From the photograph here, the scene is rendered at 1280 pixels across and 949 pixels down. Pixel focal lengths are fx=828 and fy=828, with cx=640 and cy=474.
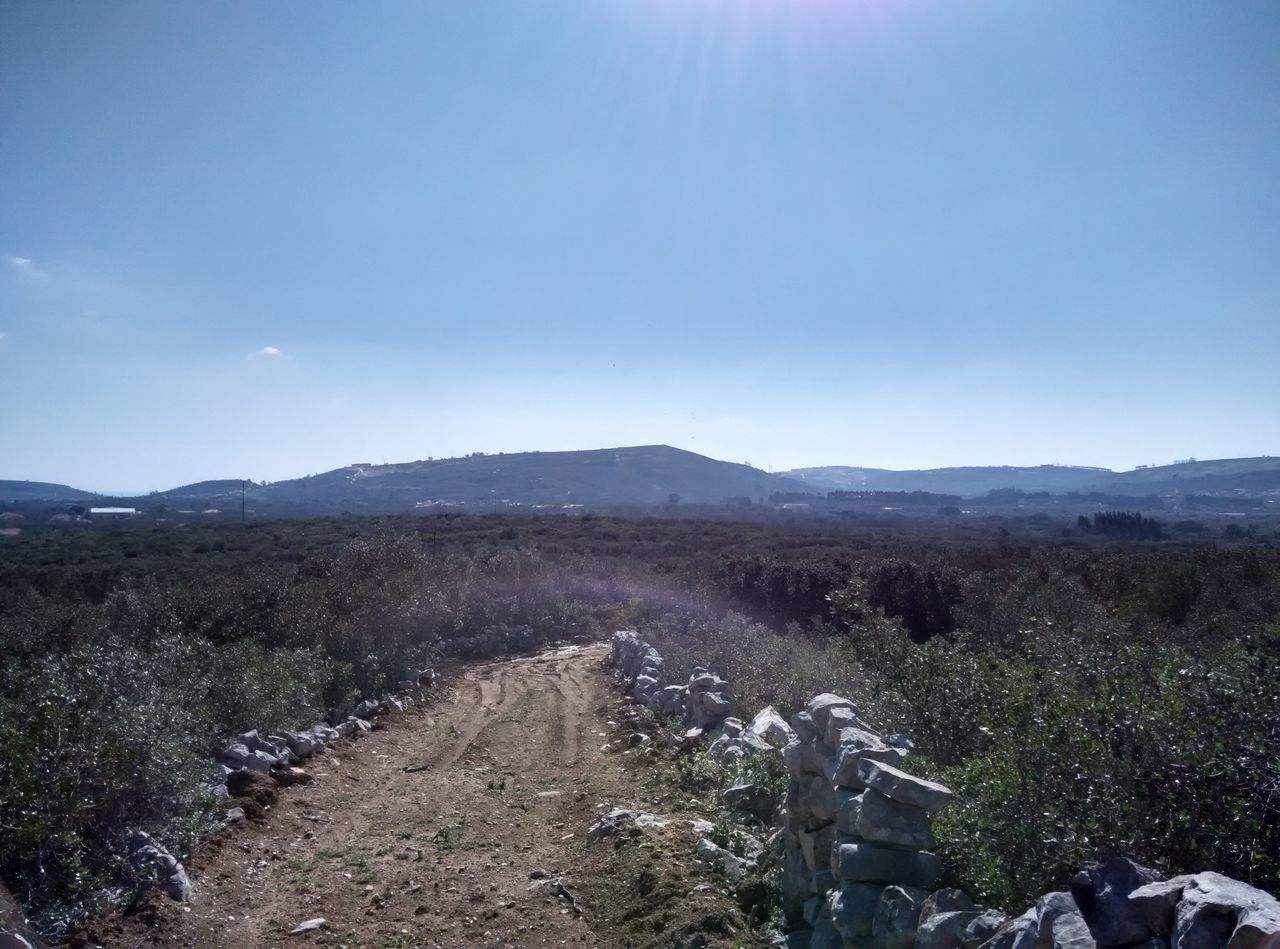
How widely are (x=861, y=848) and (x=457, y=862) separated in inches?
158

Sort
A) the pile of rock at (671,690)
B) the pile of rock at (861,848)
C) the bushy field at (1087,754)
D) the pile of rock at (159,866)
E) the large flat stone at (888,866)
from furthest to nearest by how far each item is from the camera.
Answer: the pile of rock at (671,690)
the pile of rock at (159,866)
the large flat stone at (888,866)
the pile of rock at (861,848)
the bushy field at (1087,754)

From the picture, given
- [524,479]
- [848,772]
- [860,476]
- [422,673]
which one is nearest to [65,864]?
[848,772]

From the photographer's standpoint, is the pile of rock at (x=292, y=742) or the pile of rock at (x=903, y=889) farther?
the pile of rock at (x=292, y=742)

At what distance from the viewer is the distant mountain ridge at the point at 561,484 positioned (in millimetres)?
103938

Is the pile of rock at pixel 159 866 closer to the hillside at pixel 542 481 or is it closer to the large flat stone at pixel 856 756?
the large flat stone at pixel 856 756

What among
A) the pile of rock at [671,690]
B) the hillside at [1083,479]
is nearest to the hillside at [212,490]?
the hillside at [1083,479]

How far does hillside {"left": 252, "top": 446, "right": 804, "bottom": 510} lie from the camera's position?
10606cm

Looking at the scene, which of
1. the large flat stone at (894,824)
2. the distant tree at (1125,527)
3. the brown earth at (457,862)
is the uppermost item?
the large flat stone at (894,824)

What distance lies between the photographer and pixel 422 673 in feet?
51.1

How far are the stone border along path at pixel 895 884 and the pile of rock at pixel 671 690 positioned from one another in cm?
217

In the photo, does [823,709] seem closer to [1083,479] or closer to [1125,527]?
[1125,527]

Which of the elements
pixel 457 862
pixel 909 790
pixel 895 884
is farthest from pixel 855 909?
pixel 457 862

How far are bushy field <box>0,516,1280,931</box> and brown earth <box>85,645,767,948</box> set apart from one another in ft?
2.31

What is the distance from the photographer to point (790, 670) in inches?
446
